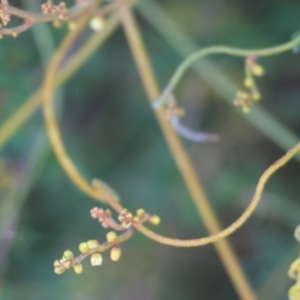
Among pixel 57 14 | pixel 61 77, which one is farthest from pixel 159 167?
pixel 57 14

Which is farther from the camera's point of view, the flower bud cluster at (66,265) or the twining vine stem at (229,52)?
the twining vine stem at (229,52)

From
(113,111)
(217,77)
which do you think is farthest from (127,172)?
(217,77)

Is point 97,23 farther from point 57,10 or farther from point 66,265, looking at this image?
point 66,265

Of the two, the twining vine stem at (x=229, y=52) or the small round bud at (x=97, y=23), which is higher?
the small round bud at (x=97, y=23)

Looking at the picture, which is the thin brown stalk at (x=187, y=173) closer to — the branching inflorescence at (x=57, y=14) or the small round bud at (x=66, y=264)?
the branching inflorescence at (x=57, y=14)

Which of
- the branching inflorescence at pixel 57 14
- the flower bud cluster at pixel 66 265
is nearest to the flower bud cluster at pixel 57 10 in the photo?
the branching inflorescence at pixel 57 14

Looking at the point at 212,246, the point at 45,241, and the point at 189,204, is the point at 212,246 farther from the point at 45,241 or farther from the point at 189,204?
the point at 45,241
